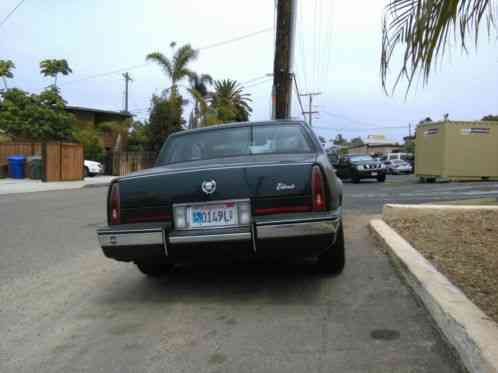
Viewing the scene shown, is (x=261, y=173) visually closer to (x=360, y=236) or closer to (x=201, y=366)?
(x=201, y=366)

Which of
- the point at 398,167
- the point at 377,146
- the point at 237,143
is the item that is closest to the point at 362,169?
the point at 398,167

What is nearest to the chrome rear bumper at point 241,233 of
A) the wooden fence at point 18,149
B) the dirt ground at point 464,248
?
the dirt ground at point 464,248

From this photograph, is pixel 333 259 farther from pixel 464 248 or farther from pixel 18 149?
pixel 18 149

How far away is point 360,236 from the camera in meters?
7.19

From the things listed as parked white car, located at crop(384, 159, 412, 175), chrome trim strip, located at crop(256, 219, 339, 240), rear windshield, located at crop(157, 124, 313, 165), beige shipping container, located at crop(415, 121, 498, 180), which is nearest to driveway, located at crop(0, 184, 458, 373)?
chrome trim strip, located at crop(256, 219, 339, 240)

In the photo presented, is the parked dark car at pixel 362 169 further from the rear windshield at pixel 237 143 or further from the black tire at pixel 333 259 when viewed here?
the black tire at pixel 333 259

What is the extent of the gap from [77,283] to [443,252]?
12.2 ft

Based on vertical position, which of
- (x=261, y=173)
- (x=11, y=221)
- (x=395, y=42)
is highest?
(x=395, y=42)

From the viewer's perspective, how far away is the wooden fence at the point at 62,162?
2392 cm

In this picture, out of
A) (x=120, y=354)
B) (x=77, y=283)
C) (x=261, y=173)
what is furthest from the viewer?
(x=77, y=283)

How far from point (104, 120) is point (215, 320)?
4197 centimetres

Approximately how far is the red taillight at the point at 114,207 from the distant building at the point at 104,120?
33508mm

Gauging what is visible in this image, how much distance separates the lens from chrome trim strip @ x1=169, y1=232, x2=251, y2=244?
3.91m

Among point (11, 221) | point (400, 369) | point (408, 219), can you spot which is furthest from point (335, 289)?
point (11, 221)
